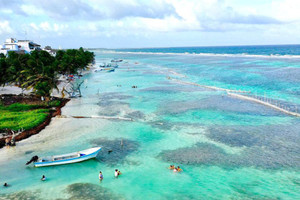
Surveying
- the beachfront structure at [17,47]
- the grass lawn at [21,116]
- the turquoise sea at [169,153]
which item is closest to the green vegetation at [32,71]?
the grass lawn at [21,116]

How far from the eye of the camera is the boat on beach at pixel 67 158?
1077 inches

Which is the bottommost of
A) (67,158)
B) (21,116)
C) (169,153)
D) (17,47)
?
(169,153)

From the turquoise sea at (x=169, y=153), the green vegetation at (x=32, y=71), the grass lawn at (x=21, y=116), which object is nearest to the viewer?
the turquoise sea at (x=169, y=153)

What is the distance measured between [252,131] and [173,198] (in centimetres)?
2074

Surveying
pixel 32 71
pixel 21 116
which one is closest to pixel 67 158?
pixel 21 116

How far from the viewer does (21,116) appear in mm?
41969

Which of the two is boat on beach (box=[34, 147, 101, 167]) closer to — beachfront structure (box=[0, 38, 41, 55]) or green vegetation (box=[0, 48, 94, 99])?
green vegetation (box=[0, 48, 94, 99])

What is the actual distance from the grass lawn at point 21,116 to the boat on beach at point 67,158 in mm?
13333

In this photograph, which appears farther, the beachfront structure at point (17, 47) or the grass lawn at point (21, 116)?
the beachfront structure at point (17, 47)

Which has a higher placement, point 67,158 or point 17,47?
point 17,47

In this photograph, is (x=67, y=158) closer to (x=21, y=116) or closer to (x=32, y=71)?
A: (x=21, y=116)

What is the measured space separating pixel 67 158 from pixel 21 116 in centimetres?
1961

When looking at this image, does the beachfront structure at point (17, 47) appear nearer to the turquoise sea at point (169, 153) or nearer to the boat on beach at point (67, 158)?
the turquoise sea at point (169, 153)

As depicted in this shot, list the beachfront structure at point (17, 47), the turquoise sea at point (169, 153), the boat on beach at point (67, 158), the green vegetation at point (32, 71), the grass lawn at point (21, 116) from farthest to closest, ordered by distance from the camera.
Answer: the beachfront structure at point (17, 47) < the green vegetation at point (32, 71) < the grass lawn at point (21, 116) < the boat on beach at point (67, 158) < the turquoise sea at point (169, 153)
